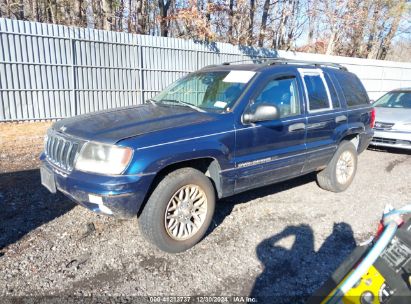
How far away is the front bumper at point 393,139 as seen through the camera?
7.32 m

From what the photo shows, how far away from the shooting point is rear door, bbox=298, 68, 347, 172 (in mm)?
4535

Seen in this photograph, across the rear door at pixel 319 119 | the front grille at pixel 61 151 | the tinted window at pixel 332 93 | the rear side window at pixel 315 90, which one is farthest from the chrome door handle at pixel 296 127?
the front grille at pixel 61 151

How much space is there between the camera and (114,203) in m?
2.98

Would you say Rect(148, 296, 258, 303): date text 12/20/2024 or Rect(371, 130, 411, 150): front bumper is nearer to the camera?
Rect(148, 296, 258, 303): date text 12/20/2024

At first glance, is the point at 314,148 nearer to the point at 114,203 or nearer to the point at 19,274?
the point at 114,203

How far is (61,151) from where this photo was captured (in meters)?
3.40

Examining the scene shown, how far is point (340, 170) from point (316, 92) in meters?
1.38

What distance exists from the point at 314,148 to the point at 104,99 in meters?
7.19

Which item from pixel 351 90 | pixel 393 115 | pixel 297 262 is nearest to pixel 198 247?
pixel 297 262

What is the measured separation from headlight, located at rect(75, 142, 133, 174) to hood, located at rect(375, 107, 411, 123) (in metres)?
6.78

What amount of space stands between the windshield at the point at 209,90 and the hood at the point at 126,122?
0.75ft

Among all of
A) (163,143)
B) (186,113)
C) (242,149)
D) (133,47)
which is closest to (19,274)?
(163,143)

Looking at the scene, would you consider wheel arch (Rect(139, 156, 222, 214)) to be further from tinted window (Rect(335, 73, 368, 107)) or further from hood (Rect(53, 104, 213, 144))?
tinted window (Rect(335, 73, 368, 107))

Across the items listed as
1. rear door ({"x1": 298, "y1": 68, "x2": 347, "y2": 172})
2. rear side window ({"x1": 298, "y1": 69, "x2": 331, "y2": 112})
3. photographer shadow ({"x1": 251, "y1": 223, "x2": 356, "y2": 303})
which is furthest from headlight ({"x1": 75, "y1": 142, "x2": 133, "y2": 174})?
rear side window ({"x1": 298, "y1": 69, "x2": 331, "y2": 112})
